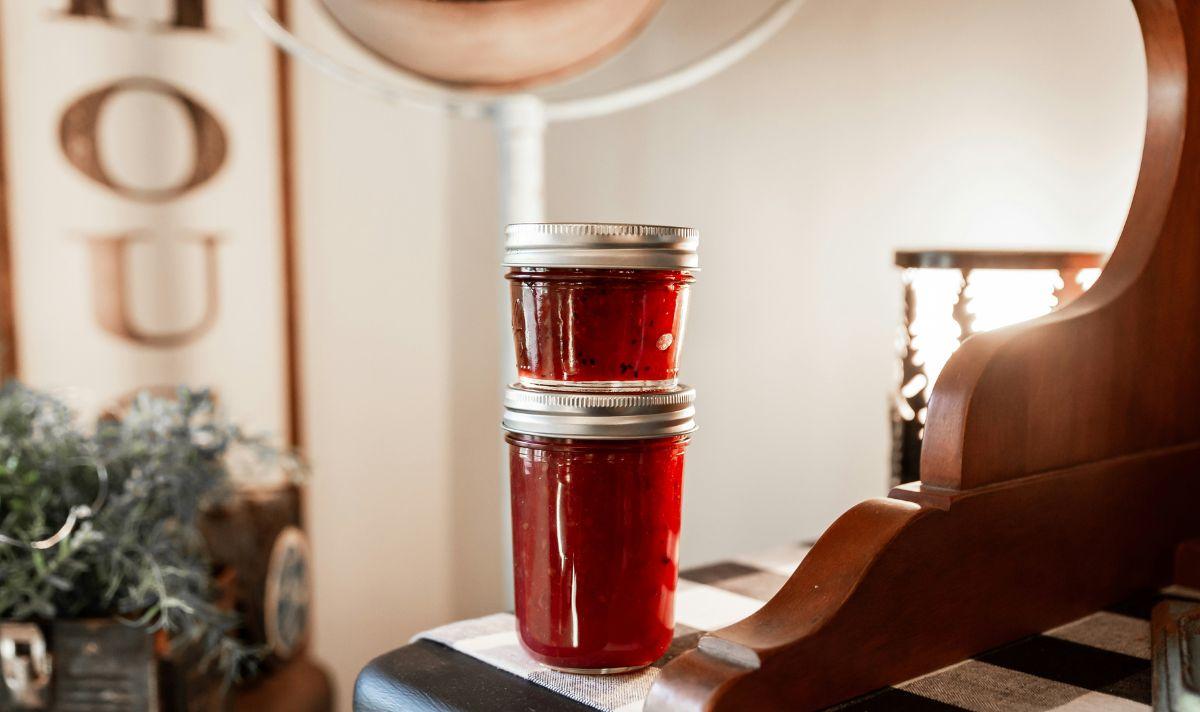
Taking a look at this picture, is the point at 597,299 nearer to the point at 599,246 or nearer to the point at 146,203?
the point at 599,246

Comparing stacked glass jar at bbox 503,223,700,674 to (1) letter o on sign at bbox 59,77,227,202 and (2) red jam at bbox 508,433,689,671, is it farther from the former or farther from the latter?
(1) letter o on sign at bbox 59,77,227,202

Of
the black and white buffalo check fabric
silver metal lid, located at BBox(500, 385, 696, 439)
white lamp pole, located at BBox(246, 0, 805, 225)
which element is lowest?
the black and white buffalo check fabric

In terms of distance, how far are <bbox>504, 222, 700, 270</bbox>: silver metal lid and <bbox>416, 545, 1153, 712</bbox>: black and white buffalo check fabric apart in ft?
0.57

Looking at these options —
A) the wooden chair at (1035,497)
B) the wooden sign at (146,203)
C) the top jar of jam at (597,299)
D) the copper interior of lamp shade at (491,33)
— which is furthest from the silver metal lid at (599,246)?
the wooden sign at (146,203)

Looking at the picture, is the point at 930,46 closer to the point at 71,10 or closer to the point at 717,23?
the point at 717,23

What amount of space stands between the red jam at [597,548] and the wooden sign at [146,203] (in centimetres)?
106

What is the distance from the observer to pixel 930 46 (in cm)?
78

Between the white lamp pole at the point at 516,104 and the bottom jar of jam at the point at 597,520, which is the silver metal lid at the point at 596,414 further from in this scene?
the white lamp pole at the point at 516,104

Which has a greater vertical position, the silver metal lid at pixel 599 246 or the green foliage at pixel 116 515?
the silver metal lid at pixel 599 246

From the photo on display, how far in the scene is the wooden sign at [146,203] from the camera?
127 centimetres

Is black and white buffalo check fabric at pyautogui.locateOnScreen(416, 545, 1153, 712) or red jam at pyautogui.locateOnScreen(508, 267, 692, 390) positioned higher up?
red jam at pyautogui.locateOnScreen(508, 267, 692, 390)

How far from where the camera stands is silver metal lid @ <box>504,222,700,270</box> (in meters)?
0.41

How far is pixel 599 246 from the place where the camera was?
1.34 ft

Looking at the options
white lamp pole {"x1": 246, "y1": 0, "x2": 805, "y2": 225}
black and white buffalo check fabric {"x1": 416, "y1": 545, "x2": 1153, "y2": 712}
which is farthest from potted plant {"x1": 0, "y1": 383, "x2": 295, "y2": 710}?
black and white buffalo check fabric {"x1": 416, "y1": 545, "x2": 1153, "y2": 712}
